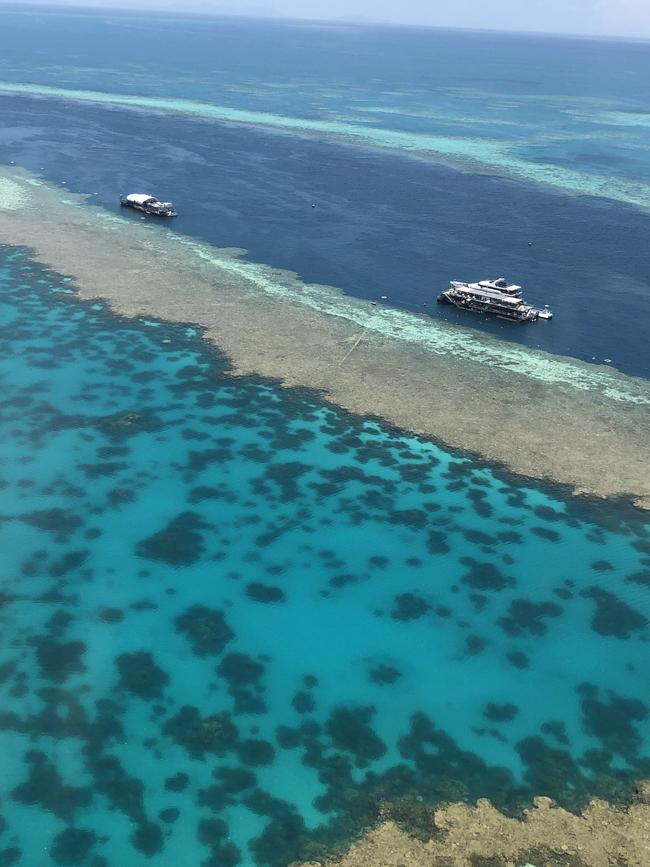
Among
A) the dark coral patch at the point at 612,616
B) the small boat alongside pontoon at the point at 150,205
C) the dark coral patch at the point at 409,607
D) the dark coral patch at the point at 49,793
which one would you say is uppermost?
the small boat alongside pontoon at the point at 150,205

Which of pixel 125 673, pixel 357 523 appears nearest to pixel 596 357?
pixel 357 523

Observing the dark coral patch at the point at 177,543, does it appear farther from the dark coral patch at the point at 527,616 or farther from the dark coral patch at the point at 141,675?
the dark coral patch at the point at 527,616

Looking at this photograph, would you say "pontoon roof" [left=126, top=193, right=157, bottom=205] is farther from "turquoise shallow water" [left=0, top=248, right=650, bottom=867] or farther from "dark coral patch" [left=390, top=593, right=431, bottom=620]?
"dark coral patch" [left=390, top=593, right=431, bottom=620]

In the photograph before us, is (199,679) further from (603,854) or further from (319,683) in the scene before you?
(603,854)

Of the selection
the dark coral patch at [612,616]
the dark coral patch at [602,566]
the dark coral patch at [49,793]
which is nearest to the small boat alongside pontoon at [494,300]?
the dark coral patch at [602,566]

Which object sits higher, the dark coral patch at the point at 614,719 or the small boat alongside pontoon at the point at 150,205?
the small boat alongside pontoon at the point at 150,205

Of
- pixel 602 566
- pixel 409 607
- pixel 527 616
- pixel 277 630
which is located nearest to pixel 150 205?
pixel 277 630
